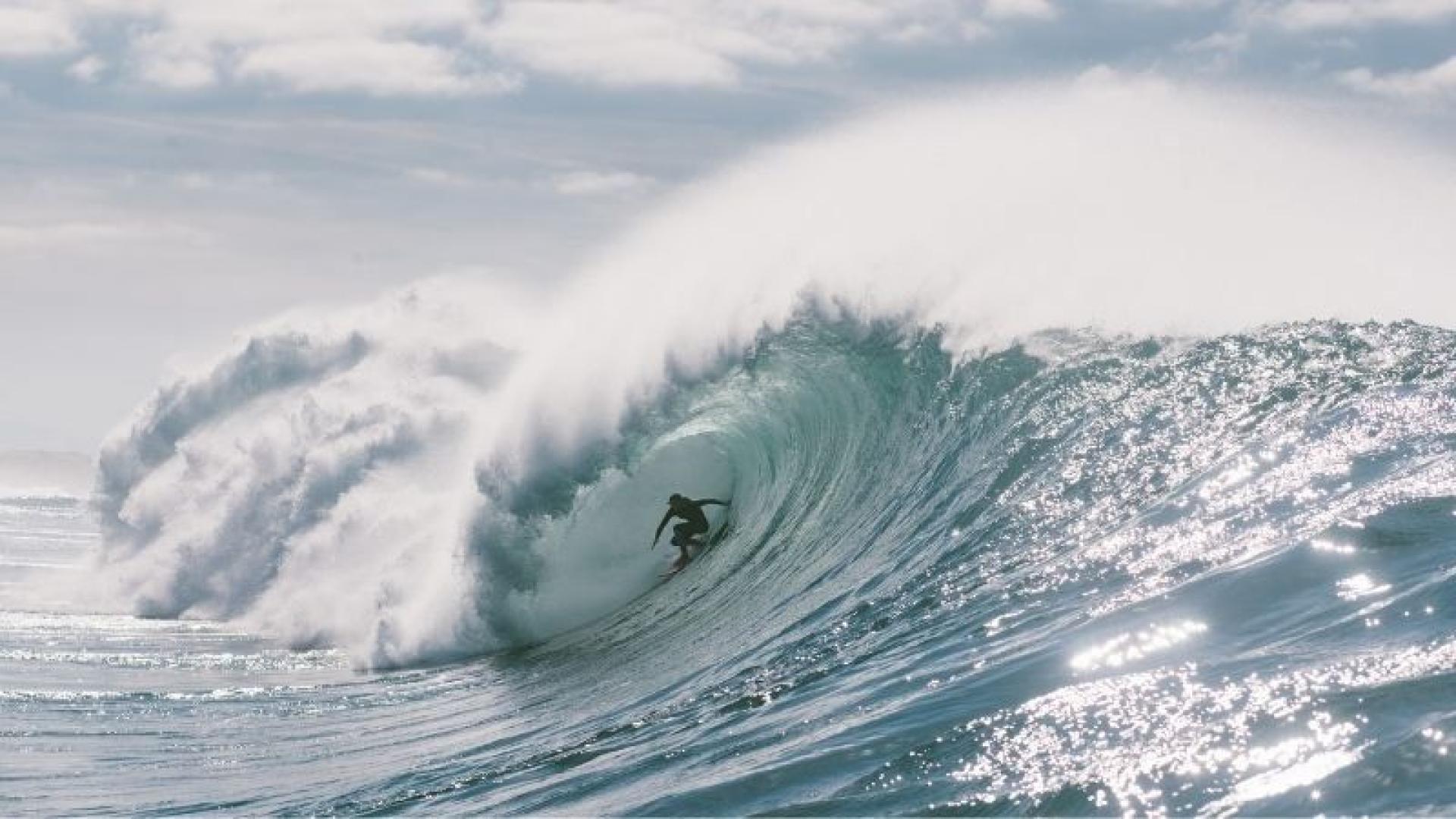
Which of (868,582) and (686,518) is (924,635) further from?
(686,518)

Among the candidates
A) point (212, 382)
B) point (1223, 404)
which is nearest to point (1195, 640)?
point (1223, 404)

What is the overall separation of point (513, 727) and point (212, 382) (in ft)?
83.5

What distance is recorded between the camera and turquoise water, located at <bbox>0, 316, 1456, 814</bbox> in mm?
6648

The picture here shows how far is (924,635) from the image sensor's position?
9648 millimetres

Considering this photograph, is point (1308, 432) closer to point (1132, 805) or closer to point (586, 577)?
point (1132, 805)

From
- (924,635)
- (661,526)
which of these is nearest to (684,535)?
(661,526)

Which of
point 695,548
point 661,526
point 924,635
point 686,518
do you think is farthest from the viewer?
point 686,518

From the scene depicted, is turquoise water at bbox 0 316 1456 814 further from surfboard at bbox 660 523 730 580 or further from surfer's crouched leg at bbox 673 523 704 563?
surfer's crouched leg at bbox 673 523 704 563

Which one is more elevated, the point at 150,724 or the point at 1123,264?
the point at 1123,264

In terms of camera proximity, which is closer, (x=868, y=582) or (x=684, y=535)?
(x=868, y=582)

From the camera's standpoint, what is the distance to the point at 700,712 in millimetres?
9758

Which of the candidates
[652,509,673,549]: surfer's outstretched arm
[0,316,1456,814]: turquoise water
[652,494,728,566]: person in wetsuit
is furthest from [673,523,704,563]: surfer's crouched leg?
[0,316,1456,814]: turquoise water

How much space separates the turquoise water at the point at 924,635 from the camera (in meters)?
6.65

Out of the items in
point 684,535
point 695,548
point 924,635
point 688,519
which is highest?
point 924,635
